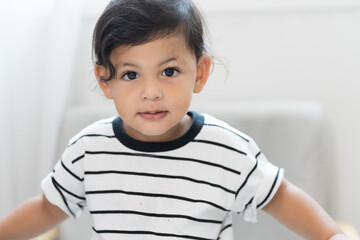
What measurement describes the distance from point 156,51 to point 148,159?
224 mm

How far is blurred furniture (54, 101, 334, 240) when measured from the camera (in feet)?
4.13

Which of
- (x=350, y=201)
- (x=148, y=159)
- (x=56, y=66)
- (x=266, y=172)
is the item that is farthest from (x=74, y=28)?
(x=350, y=201)

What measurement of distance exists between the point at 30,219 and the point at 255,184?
1.47 feet

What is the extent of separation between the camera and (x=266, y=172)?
0.89m

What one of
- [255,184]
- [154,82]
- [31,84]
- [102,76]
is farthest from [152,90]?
[31,84]

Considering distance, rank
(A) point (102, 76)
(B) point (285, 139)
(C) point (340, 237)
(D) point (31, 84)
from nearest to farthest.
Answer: (C) point (340, 237)
(A) point (102, 76)
(B) point (285, 139)
(D) point (31, 84)

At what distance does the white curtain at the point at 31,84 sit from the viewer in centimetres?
138

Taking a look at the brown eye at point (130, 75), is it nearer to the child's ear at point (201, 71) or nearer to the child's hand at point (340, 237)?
the child's ear at point (201, 71)

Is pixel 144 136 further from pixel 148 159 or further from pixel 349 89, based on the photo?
pixel 349 89

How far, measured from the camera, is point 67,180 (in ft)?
3.15

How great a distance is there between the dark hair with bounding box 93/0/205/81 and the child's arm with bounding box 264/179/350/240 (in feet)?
1.03

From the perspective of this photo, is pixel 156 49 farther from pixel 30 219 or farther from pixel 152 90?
pixel 30 219

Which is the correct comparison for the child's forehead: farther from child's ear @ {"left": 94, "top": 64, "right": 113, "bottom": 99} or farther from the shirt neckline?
the shirt neckline

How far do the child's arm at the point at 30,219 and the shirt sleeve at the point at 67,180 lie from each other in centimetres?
3
